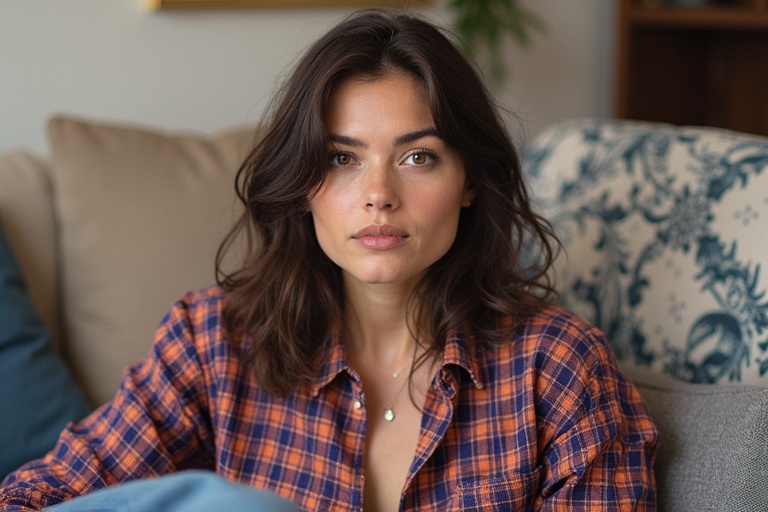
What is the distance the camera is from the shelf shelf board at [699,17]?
242cm

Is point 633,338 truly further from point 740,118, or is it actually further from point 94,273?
point 740,118

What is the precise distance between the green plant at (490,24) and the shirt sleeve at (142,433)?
136 cm

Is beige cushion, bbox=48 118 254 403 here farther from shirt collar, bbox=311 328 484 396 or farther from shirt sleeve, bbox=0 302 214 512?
shirt collar, bbox=311 328 484 396

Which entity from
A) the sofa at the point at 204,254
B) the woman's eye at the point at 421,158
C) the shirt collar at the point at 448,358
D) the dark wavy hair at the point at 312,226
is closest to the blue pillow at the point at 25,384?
the sofa at the point at 204,254

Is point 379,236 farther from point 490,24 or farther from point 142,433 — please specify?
point 490,24

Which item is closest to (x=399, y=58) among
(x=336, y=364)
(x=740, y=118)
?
(x=336, y=364)

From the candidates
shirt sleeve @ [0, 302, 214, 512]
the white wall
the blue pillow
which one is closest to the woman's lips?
shirt sleeve @ [0, 302, 214, 512]

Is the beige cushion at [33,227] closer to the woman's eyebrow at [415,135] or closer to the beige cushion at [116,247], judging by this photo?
the beige cushion at [116,247]

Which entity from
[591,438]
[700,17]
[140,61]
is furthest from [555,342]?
[700,17]

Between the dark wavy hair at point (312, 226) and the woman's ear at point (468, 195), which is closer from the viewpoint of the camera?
the dark wavy hair at point (312, 226)

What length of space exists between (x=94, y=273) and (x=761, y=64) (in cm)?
209

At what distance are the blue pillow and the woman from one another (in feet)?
0.36

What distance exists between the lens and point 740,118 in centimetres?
289

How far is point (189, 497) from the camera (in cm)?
87
